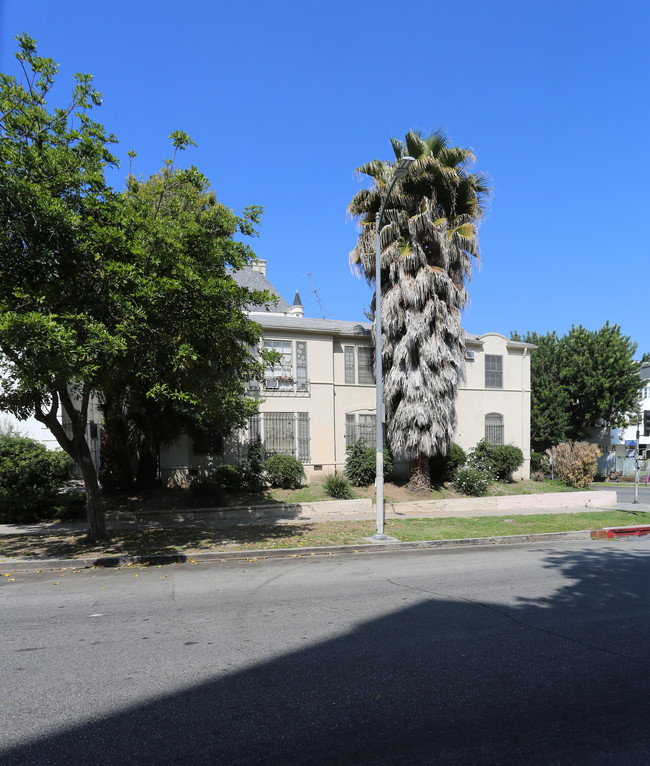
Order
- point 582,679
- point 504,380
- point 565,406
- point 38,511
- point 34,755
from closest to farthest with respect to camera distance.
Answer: point 34,755 < point 582,679 < point 38,511 < point 504,380 < point 565,406

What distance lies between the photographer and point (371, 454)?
21531 millimetres

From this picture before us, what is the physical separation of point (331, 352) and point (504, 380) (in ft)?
30.7

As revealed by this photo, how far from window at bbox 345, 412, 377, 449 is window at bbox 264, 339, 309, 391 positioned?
258cm

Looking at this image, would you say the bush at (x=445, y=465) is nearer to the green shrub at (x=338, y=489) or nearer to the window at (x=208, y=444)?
the green shrub at (x=338, y=489)

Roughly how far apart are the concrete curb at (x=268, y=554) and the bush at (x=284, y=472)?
7.47m

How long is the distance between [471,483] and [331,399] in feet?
20.7

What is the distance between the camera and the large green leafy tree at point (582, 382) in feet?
122

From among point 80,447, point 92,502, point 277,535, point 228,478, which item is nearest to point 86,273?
point 80,447

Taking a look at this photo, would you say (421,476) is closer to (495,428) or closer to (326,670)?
(495,428)

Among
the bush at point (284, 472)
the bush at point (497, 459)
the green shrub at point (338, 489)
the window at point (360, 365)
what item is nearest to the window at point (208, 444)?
the bush at point (284, 472)

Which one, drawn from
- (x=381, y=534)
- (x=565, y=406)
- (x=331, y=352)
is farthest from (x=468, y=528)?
(x=565, y=406)

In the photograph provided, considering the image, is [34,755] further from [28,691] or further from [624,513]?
[624,513]

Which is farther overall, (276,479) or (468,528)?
(276,479)

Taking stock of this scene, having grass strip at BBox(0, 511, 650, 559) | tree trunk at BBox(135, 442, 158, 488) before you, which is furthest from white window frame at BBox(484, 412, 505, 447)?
tree trunk at BBox(135, 442, 158, 488)
